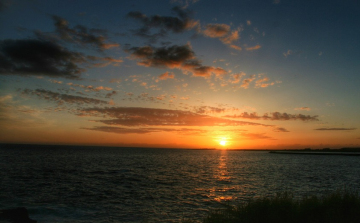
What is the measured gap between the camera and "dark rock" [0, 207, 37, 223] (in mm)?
17953

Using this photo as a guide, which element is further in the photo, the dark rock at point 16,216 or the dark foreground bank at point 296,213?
the dark rock at point 16,216

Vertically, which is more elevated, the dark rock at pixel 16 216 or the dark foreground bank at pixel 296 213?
the dark foreground bank at pixel 296 213

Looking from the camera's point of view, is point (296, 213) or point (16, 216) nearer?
point (296, 213)

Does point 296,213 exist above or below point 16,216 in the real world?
above

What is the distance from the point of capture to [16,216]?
18719mm

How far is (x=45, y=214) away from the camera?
20484mm

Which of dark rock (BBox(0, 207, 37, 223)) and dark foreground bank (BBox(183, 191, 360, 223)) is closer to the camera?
dark foreground bank (BBox(183, 191, 360, 223))

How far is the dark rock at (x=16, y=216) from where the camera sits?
707 inches

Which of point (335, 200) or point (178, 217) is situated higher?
point (335, 200)

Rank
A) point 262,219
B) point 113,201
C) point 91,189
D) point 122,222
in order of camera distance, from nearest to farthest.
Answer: point 262,219 → point 122,222 → point 113,201 → point 91,189

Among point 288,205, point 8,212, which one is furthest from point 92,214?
point 288,205

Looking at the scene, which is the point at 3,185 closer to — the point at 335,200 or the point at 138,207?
the point at 138,207

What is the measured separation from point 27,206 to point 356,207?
29479mm

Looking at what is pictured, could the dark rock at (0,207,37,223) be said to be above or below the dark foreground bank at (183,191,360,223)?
below
